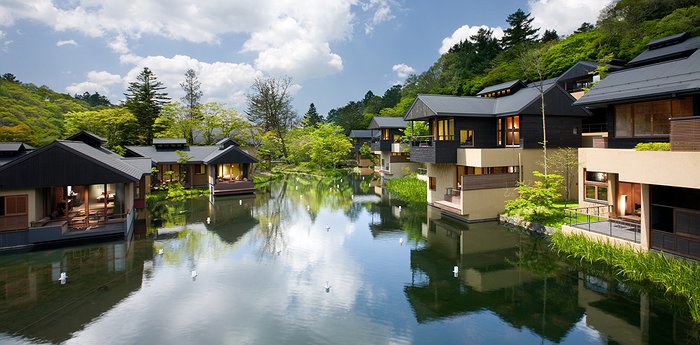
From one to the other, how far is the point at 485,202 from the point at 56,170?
66.8 feet

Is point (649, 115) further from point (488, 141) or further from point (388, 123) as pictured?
point (388, 123)

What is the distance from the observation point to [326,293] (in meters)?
10.3

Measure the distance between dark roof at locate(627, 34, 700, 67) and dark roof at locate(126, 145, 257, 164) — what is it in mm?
26379

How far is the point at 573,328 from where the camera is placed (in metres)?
8.38

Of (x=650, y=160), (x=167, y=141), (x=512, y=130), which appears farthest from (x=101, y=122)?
(x=650, y=160)

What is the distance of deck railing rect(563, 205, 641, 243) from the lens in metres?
12.7

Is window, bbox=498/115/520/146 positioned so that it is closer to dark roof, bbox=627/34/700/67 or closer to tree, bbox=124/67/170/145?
dark roof, bbox=627/34/700/67

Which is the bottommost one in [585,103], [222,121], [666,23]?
[585,103]

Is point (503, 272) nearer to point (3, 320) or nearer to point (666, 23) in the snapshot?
point (3, 320)

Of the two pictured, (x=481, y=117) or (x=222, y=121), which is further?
(x=222, y=121)

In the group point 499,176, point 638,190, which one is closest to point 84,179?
point 499,176

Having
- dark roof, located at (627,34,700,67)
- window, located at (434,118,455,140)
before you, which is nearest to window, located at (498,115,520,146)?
window, located at (434,118,455,140)

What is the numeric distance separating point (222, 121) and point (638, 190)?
124 feet

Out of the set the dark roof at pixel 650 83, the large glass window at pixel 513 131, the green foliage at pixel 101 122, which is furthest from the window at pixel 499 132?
the green foliage at pixel 101 122
